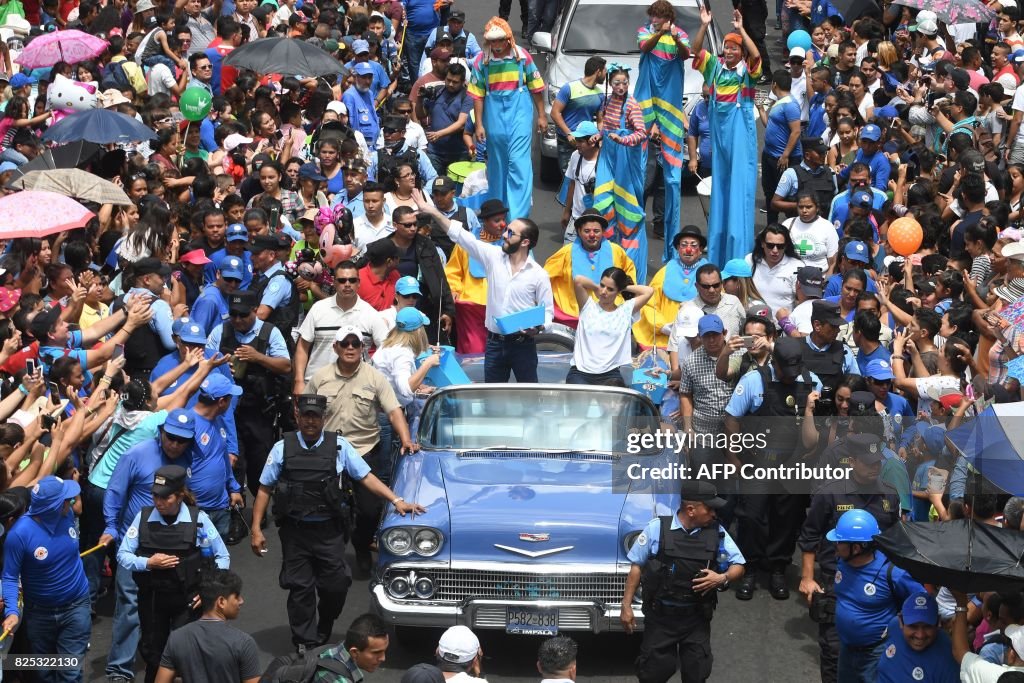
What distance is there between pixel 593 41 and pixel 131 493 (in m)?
11.1

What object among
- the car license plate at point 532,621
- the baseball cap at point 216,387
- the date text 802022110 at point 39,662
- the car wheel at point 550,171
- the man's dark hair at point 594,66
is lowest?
the car wheel at point 550,171

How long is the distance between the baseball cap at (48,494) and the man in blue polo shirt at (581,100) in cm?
856

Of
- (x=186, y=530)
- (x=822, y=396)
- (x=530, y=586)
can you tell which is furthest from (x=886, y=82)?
(x=186, y=530)

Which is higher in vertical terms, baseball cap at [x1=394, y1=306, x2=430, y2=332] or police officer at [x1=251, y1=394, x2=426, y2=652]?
baseball cap at [x1=394, y1=306, x2=430, y2=332]

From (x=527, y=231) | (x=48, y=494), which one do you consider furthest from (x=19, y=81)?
(x=48, y=494)

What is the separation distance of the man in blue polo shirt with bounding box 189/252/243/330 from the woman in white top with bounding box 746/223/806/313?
4.18 m

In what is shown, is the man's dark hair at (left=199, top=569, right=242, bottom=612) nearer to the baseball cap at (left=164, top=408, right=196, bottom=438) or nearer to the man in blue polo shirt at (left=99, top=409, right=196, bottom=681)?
the man in blue polo shirt at (left=99, top=409, right=196, bottom=681)

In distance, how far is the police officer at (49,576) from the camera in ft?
28.5

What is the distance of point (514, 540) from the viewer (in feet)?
31.6

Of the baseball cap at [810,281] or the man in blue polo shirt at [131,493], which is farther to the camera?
the baseball cap at [810,281]

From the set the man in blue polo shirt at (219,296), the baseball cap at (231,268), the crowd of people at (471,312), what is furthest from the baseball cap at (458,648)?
the baseball cap at (231,268)

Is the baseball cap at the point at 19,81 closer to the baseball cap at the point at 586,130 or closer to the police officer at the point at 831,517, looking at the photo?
the baseball cap at the point at 586,130

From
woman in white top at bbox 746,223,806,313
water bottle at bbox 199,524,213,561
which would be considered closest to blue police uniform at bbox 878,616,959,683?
water bottle at bbox 199,524,213,561

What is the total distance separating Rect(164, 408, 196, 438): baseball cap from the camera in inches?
377
